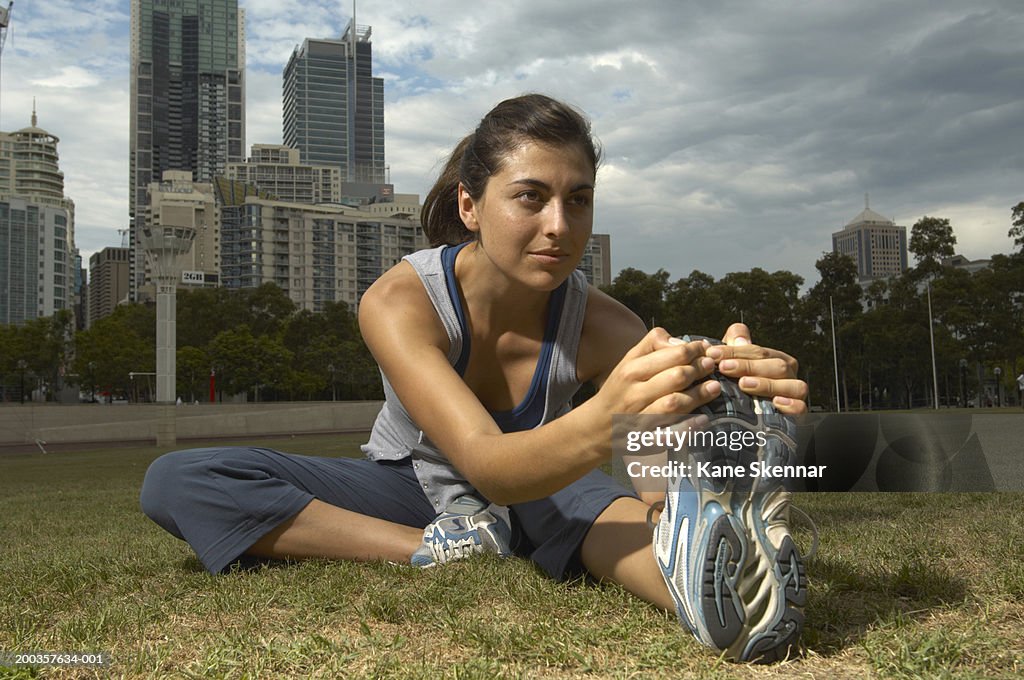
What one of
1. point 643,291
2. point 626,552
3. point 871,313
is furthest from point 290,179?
point 626,552

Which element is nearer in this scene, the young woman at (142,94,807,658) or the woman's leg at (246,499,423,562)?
the young woman at (142,94,807,658)

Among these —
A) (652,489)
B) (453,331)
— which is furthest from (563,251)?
(652,489)

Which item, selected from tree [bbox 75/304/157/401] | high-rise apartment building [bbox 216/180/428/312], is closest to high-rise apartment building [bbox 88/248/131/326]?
high-rise apartment building [bbox 216/180/428/312]

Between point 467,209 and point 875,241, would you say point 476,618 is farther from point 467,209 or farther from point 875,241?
point 875,241

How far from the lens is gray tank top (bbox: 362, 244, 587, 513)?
264 centimetres

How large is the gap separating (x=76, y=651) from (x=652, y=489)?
1.49 metres

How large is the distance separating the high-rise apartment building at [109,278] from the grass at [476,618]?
598 ft

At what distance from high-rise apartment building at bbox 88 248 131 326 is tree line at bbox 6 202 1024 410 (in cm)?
12145

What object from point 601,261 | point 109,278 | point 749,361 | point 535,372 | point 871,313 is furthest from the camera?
point 109,278

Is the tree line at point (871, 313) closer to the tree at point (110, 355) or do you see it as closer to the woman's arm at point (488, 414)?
the tree at point (110, 355)

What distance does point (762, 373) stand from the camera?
67.0 inches

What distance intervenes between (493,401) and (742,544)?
1319mm

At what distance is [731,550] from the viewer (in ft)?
5.40

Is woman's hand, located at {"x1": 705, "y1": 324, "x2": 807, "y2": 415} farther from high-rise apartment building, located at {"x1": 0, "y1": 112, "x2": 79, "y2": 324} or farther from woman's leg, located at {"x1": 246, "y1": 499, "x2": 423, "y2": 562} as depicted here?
high-rise apartment building, located at {"x1": 0, "y1": 112, "x2": 79, "y2": 324}
